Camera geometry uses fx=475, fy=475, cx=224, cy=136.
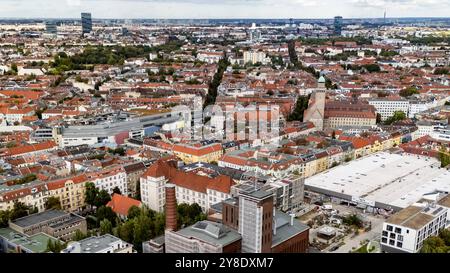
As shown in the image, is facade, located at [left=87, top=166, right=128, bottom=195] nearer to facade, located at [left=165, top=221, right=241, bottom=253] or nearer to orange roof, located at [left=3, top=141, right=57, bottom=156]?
orange roof, located at [left=3, top=141, right=57, bottom=156]

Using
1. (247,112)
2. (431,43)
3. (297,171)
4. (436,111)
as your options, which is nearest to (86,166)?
(297,171)

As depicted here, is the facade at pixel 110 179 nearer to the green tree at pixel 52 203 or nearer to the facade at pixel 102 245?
the green tree at pixel 52 203

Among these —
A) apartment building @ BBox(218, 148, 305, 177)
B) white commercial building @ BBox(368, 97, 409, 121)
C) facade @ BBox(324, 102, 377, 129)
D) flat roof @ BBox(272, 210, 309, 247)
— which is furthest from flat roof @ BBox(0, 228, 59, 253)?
white commercial building @ BBox(368, 97, 409, 121)

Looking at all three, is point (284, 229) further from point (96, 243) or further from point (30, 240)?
point (30, 240)

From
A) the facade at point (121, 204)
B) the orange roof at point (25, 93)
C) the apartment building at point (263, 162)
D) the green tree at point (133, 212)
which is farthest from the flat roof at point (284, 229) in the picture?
the orange roof at point (25, 93)

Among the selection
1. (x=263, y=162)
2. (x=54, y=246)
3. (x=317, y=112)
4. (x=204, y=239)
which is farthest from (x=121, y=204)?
(x=317, y=112)
